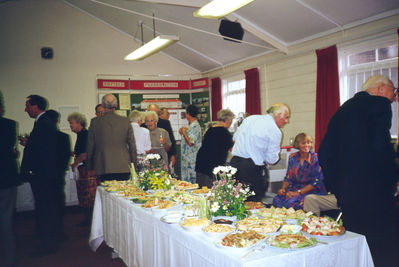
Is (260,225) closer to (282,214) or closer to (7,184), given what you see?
(282,214)

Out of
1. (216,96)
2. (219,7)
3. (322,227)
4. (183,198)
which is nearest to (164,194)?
(183,198)

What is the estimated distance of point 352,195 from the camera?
1.92m

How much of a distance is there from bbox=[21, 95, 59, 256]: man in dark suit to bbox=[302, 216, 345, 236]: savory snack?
2681mm

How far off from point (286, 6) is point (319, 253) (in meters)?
3.75

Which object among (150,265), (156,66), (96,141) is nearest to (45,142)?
(96,141)

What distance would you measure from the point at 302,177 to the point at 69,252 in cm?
270

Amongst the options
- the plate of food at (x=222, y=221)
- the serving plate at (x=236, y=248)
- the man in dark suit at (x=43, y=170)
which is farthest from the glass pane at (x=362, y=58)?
the man in dark suit at (x=43, y=170)

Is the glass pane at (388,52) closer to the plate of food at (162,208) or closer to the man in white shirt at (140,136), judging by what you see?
the man in white shirt at (140,136)

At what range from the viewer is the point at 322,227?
169 cm

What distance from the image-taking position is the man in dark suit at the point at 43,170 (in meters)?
3.29

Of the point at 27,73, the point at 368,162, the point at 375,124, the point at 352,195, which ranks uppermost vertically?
the point at 27,73

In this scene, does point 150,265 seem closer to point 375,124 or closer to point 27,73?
point 375,124

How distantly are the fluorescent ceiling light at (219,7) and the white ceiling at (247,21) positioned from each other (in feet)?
3.03

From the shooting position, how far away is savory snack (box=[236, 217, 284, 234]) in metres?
1.71
